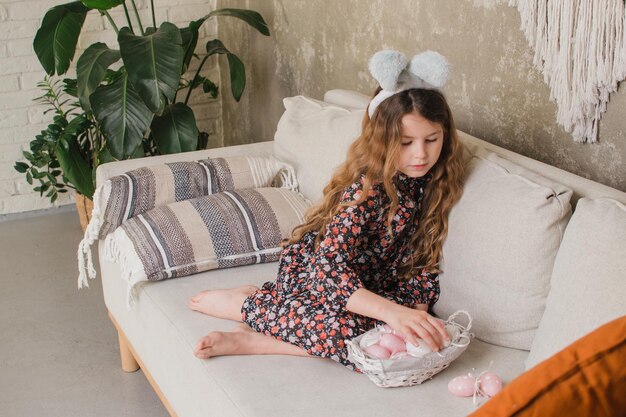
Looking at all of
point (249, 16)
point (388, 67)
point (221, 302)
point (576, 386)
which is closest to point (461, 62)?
point (388, 67)

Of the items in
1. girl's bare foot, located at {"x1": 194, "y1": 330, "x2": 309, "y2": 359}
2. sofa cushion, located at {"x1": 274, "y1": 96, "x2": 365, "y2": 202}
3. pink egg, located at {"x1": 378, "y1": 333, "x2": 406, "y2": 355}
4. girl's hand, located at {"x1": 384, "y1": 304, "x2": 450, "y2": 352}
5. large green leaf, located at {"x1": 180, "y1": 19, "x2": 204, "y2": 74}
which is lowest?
girl's bare foot, located at {"x1": 194, "y1": 330, "x2": 309, "y2": 359}

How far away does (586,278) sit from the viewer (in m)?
1.40

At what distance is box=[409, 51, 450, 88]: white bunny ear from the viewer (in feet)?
5.64

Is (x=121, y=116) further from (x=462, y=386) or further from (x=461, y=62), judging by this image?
(x=462, y=386)


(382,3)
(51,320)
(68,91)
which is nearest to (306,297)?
(382,3)

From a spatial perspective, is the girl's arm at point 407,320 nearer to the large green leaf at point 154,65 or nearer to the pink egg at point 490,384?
the pink egg at point 490,384

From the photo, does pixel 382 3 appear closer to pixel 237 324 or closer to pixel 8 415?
pixel 237 324

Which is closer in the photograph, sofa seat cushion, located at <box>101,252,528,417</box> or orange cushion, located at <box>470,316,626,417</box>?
orange cushion, located at <box>470,316,626,417</box>

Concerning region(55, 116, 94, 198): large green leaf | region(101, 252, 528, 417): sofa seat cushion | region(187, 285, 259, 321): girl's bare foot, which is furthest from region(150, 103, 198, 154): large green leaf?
region(187, 285, 259, 321): girl's bare foot

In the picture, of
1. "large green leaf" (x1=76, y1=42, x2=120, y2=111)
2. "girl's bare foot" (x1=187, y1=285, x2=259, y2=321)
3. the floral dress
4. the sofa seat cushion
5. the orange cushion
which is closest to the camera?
the orange cushion

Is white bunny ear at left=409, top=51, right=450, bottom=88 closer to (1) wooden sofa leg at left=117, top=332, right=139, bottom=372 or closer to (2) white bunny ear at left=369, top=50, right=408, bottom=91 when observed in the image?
(2) white bunny ear at left=369, top=50, right=408, bottom=91

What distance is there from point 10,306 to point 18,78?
1169mm

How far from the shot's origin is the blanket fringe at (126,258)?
6.64 ft

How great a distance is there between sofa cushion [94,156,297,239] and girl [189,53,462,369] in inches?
17.1
